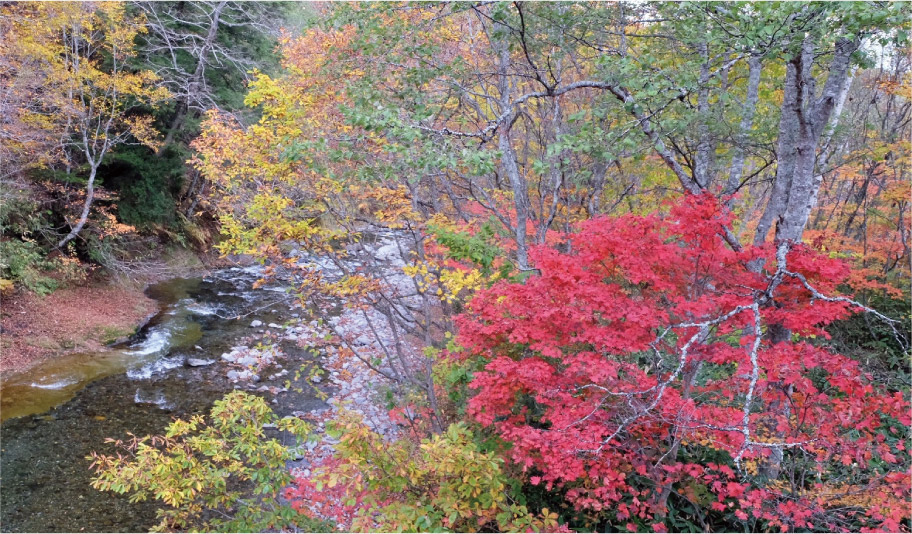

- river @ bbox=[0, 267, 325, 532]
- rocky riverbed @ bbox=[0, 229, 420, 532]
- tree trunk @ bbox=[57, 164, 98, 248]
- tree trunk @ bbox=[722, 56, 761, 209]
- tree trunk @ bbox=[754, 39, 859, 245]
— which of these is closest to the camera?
tree trunk @ bbox=[754, 39, 859, 245]

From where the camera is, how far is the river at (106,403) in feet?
20.7

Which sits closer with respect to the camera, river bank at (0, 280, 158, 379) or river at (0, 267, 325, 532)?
river at (0, 267, 325, 532)

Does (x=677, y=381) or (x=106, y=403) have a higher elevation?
(x=677, y=381)

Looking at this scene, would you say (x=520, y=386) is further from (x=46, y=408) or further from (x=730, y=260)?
(x=46, y=408)

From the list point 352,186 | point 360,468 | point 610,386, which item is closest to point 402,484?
point 360,468

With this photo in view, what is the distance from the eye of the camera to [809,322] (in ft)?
13.1

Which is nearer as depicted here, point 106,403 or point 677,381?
point 677,381

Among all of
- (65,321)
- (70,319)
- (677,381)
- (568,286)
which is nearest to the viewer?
(568,286)

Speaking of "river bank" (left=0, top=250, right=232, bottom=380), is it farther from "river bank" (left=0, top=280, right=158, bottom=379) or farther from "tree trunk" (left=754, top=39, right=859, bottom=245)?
"tree trunk" (left=754, top=39, right=859, bottom=245)

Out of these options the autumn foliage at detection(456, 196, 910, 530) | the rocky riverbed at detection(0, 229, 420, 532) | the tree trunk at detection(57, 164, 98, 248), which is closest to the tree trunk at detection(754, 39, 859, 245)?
the autumn foliage at detection(456, 196, 910, 530)

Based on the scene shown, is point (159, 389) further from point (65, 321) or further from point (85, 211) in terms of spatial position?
point (85, 211)

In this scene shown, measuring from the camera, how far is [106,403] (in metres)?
8.78

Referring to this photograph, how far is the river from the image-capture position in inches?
249

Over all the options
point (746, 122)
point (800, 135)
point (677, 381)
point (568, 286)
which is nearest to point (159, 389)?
point (568, 286)
